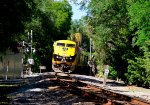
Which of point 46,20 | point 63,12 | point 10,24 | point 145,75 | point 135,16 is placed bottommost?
point 145,75

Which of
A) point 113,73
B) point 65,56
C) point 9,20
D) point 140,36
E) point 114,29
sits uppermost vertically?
point 114,29

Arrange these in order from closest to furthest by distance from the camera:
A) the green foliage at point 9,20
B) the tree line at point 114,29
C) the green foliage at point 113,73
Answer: the green foliage at point 9,20 → the tree line at point 114,29 → the green foliage at point 113,73

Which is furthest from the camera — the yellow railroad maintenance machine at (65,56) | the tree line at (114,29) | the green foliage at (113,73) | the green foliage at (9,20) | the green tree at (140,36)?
the green foliage at (113,73)

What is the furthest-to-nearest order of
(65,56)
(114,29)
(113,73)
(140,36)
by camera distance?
(113,73)
(65,56)
(114,29)
(140,36)

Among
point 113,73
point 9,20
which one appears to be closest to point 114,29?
point 113,73

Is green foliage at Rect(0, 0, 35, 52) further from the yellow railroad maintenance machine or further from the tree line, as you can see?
the yellow railroad maintenance machine

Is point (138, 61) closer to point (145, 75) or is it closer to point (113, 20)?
point (145, 75)

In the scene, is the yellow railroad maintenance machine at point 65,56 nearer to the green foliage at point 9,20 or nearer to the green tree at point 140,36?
the green tree at point 140,36

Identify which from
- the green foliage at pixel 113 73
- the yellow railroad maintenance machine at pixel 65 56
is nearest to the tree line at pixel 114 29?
the green foliage at pixel 113 73

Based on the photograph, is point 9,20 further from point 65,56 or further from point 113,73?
point 113,73

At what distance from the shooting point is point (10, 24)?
2159cm

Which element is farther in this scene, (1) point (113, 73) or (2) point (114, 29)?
(1) point (113, 73)

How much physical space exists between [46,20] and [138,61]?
50.9m

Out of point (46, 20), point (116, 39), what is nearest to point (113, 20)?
point (116, 39)
